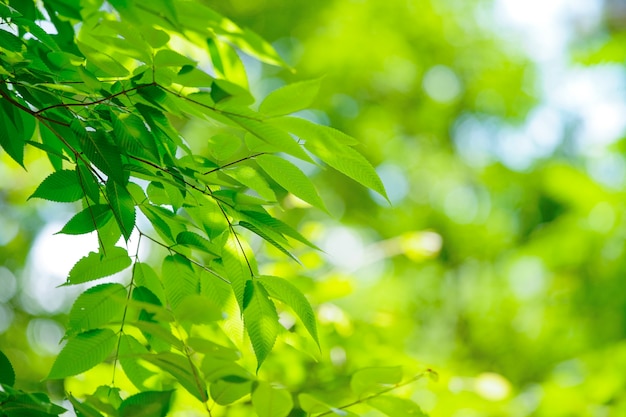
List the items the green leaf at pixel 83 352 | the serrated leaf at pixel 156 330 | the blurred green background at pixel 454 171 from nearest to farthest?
the serrated leaf at pixel 156 330 < the green leaf at pixel 83 352 < the blurred green background at pixel 454 171

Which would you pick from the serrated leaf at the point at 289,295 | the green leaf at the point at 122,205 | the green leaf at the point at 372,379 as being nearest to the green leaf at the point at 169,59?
the green leaf at the point at 122,205

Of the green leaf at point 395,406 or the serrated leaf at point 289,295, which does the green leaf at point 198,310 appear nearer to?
the serrated leaf at point 289,295

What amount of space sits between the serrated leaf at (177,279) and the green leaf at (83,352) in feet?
0.23

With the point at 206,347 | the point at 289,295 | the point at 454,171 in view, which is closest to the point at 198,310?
the point at 206,347

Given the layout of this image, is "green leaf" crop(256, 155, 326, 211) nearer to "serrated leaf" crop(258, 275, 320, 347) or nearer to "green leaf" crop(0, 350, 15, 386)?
"serrated leaf" crop(258, 275, 320, 347)

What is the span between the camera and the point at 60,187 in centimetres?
63

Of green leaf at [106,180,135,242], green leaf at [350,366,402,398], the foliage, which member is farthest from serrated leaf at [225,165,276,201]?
green leaf at [350,366,402,398]

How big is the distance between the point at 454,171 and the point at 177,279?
13.9 ft

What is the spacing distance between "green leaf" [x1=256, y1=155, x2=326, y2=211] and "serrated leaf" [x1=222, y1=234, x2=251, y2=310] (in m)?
0.08

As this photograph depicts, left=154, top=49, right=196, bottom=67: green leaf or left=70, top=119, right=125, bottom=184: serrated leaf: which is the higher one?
left=154, top=49, right=196, bottom=67: green leaf

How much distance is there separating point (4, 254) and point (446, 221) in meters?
2.89

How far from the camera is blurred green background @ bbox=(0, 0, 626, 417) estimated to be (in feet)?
11.4

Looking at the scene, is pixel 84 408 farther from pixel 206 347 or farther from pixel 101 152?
pixel 101 152

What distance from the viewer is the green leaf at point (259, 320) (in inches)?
23.3
